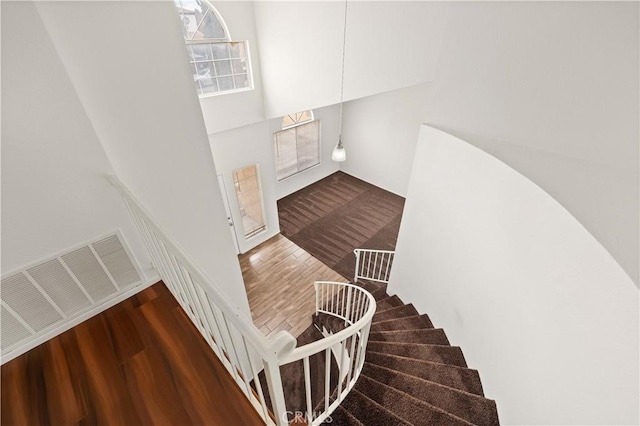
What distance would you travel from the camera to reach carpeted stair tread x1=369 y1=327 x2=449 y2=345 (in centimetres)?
306

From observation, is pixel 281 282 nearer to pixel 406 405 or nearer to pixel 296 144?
pixel 406 405

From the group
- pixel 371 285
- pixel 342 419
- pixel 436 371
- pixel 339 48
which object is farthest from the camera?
pixel 371 285

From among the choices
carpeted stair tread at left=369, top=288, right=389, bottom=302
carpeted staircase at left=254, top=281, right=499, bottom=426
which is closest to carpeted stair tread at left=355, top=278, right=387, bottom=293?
carpeted stair tread at left=369, top=288, right=389, bottom=302

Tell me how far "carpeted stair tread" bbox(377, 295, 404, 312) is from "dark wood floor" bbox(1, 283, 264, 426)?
8.31 ft

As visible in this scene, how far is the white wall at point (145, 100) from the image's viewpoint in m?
1.35

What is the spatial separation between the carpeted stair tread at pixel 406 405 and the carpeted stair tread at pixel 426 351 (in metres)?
0.64

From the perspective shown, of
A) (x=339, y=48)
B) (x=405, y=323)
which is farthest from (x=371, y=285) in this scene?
(x=339, y=48)

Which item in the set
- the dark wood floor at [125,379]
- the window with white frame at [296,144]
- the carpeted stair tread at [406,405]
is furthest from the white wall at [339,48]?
the dark wood floor at [125,379]

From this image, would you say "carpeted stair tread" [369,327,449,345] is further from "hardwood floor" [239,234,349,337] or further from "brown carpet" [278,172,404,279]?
"brown carpet" [278,172,404,279]

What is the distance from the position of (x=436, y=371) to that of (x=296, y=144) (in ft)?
19.0

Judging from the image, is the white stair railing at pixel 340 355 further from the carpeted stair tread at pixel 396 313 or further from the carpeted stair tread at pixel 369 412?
the carpeted stair tread at pixel 396 313

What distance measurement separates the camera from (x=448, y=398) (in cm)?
225

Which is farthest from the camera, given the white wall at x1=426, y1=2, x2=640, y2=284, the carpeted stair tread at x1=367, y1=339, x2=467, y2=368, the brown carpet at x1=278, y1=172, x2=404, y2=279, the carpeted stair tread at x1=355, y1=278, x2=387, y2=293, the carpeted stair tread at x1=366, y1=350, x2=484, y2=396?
the brown carpet at x1=278, y1=172, x2=404, y2=279

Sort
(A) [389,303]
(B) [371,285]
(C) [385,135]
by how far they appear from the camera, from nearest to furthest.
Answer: (A) [389,303]
(B) [371,285]
(C) [385,135]
